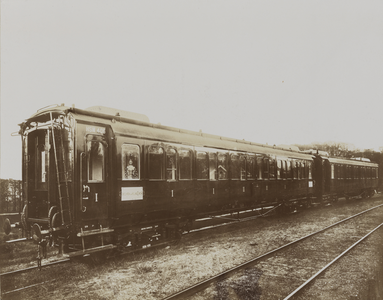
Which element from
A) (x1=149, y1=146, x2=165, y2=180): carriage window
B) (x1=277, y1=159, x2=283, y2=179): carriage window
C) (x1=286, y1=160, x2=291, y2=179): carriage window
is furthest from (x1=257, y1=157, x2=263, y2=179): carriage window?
(x1=149, y1=146, x2=165, y2=180): carriage window

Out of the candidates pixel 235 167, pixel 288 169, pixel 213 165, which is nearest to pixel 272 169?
pixel 288 169

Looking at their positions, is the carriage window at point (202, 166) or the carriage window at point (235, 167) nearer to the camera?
the carriage window at point (202, 166)

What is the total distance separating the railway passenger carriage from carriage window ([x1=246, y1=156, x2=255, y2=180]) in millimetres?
1890

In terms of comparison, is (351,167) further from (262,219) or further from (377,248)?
(377,248)

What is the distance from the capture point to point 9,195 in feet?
45.6

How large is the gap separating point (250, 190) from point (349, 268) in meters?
6.79

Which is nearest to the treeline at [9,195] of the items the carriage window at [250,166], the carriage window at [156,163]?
the carriage window at [156,163]

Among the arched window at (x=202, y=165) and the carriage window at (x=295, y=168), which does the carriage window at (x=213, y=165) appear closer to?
the arched window at (x=202, y=165)

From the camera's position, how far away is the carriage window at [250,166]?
14266 millimetres

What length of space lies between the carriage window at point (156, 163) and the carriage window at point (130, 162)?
50 cm

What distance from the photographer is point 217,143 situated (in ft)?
40.9

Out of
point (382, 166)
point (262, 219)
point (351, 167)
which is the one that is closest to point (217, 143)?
point (262, 219)

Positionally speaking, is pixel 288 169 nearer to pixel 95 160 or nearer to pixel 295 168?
pixel 295 168

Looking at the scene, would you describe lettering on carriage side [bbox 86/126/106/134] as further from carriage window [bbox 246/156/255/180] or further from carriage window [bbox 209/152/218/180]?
carriage window [bbox 246/156/255/180]
